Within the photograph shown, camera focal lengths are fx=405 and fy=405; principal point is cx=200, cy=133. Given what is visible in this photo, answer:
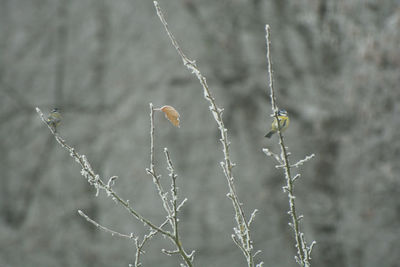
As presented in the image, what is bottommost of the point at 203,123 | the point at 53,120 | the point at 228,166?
the point at 228,166

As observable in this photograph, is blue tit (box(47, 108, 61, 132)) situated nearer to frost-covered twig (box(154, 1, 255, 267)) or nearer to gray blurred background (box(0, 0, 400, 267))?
frost-covered twig (box(154, 1, 255, 267))

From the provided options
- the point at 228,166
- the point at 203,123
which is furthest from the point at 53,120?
the point at 203,123

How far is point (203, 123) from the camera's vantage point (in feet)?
10.6

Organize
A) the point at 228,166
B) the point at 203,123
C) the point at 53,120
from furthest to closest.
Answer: the point at 203,123 → the point at 53,120 → the point at 228,166

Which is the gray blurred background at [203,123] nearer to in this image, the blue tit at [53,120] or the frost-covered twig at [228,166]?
the blue tit at [53,120]

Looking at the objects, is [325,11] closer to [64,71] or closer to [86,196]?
[64,71]

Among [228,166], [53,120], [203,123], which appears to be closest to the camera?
[228,166]

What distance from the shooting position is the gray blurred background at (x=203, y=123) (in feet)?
10.0

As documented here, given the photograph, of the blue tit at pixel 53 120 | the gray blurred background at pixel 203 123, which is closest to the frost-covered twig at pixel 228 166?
the blue tit at pixel 53 120

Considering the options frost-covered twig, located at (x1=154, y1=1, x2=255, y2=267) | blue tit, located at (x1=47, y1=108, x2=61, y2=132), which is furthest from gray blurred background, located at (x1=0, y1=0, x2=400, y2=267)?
frost-covered twig, located at (x1=154, y1=1, x2=255, y2=267)

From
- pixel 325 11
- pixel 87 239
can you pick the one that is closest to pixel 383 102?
pixel 325 11

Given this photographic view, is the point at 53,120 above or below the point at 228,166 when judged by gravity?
above

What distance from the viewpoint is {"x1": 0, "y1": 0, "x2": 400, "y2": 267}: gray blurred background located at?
3053mm

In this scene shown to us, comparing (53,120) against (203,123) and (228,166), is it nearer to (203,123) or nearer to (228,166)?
(228,166)
